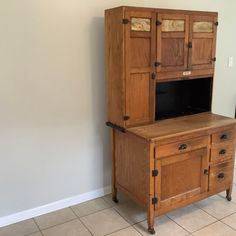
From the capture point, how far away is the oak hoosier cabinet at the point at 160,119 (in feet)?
7.00

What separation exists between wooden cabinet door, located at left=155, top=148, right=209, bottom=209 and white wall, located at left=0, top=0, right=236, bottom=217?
0.71 m

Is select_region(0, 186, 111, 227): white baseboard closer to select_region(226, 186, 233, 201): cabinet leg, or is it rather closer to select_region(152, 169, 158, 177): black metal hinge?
select_region(152, 169, 158, 177): black metal hinge

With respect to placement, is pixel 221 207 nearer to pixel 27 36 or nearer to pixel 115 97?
pixel 115 97

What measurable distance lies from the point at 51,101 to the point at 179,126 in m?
1.06

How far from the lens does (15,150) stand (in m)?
2.27

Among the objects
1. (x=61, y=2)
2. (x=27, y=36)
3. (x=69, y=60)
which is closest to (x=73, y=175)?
(x=69, y=60)

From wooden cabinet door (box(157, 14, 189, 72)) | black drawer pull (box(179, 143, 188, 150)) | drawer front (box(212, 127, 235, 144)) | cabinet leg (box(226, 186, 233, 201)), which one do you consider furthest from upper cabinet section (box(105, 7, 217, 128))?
cabinet leg (box(226, 186, 233, 201))

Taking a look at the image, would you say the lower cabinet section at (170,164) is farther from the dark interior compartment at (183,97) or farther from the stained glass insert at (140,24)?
the stained glass insert at (140,24)

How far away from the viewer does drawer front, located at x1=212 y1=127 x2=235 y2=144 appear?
239 cm

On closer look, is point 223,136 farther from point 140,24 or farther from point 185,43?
point 140,24

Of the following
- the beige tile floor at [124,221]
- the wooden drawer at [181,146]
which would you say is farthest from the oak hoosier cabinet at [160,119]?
the beige tile floor at [124,221]

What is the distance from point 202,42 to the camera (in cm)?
247

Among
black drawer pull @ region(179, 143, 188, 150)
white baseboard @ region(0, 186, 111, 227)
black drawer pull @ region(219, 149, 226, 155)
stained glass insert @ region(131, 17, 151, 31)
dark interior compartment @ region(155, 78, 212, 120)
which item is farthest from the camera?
dark interior compartment @ region(155, 78, 212, 120)

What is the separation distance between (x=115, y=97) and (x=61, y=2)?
848mm
